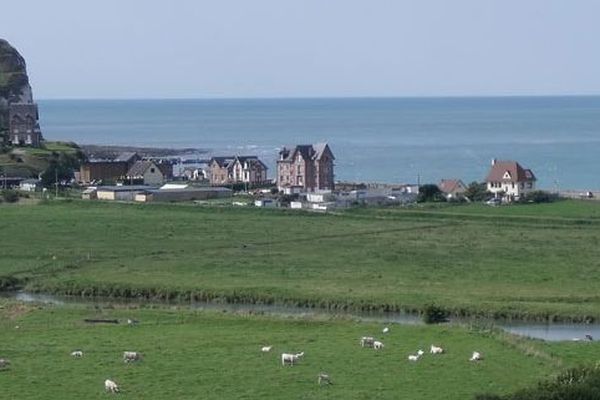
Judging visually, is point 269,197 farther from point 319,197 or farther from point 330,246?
point 330,246

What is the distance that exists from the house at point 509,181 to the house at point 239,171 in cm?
2017

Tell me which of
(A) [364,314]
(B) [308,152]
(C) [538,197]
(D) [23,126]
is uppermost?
(D) [23,126]

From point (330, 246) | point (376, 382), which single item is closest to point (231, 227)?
point (330, 246)

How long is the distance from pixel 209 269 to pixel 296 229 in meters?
15.0

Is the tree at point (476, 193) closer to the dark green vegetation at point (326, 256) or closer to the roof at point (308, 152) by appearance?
the dark green vegetation at point (326, 256)

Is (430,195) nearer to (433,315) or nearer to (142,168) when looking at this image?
(142,168)

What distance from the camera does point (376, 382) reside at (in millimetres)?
26719

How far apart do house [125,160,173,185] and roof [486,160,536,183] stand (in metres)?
27.4

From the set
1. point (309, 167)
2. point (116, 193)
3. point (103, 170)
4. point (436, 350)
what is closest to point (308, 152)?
point (309, 167)

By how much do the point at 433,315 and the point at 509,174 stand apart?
4640 centimetres

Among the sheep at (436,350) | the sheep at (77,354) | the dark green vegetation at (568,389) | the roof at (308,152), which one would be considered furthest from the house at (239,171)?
the dark green vegetation at (568,389)

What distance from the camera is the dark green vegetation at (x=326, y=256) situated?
4234cm

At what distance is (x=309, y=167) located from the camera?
91.3m

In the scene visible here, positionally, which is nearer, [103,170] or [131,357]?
[131,357]
